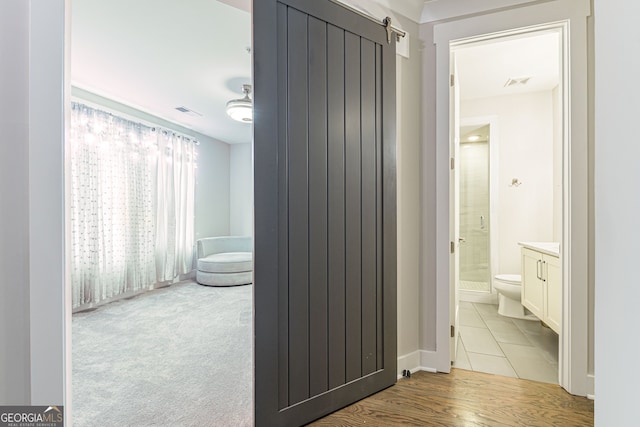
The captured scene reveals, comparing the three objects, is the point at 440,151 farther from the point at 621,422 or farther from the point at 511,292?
the point at 511,292

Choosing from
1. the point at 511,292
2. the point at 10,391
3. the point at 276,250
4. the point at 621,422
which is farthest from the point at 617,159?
the point at 511,292

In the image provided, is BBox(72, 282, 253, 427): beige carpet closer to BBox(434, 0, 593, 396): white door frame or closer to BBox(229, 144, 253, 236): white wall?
BBox(434, 0, 593, 396): white door frame

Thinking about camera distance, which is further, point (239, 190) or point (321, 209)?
point (239, 190)

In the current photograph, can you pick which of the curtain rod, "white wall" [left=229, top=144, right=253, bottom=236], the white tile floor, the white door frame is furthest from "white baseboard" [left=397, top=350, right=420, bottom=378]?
"white wall" [left=229, top=144, right=253, bottom=236]

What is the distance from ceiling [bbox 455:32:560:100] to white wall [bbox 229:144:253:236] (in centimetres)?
443

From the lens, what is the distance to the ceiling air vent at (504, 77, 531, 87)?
3467 mm

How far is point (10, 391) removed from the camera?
3.38 ft

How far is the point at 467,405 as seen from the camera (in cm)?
181

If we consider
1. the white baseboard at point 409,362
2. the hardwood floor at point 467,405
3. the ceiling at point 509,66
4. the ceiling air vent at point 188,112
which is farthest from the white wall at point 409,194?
the ceiling air vent at point 188,112

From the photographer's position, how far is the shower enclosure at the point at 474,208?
429 centimetres

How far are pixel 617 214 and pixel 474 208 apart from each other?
4.04 m

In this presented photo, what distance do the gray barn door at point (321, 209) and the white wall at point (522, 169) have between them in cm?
269

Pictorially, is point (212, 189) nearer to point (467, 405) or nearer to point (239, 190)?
point (239, 190)

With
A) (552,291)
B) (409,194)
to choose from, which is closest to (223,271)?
(409,194)
